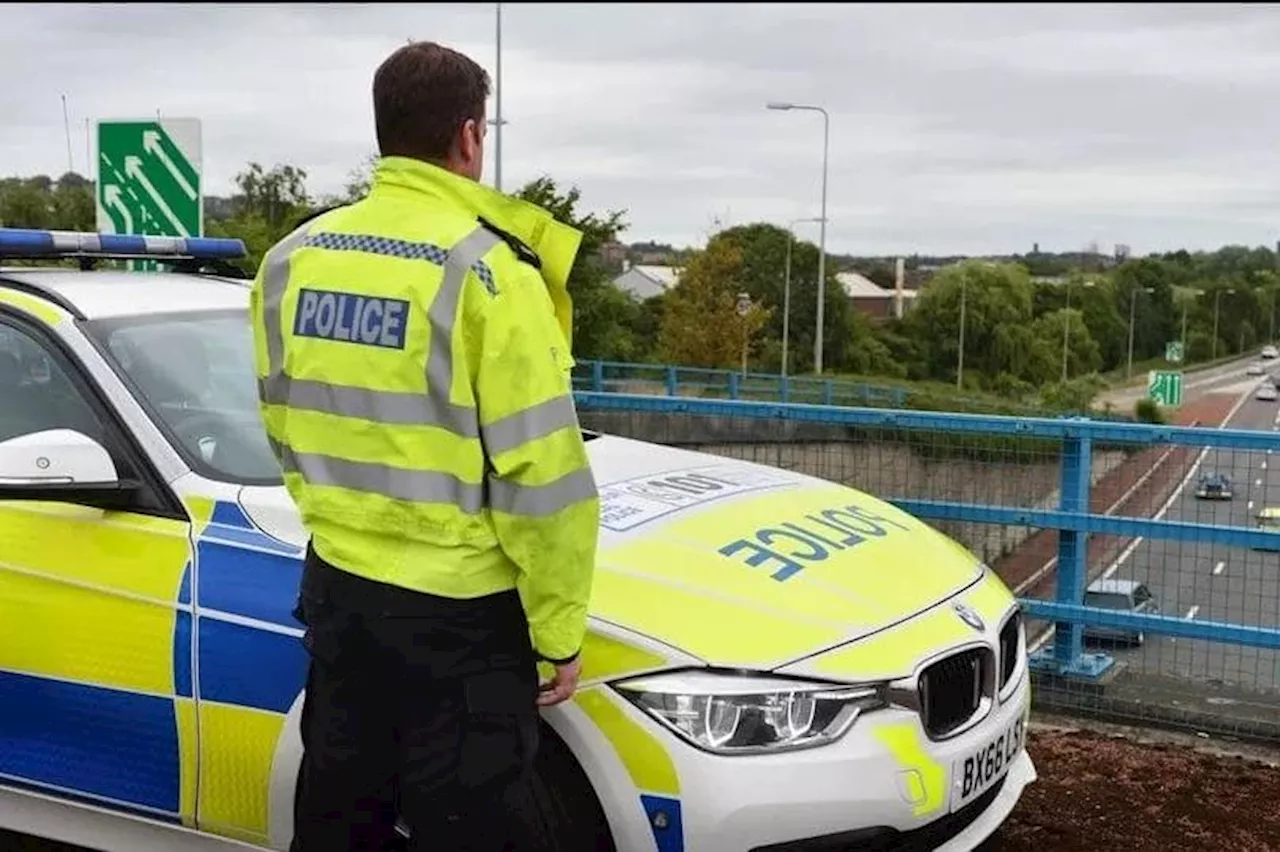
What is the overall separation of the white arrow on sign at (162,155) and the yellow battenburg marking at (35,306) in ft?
9.92

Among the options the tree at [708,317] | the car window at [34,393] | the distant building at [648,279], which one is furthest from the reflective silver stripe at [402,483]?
the distant building at [648,279]

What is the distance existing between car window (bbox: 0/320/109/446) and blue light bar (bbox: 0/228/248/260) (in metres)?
0.37

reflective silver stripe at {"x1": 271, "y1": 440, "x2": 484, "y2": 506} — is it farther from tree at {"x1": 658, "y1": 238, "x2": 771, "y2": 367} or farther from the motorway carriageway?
tree at {"x1": 658, "y1": 238, "x2": 771, "y2": 367}

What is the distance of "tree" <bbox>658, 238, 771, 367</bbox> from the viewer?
43812 mm

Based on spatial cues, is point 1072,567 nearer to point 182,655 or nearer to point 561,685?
point 561,685

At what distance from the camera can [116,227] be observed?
22.3 ft

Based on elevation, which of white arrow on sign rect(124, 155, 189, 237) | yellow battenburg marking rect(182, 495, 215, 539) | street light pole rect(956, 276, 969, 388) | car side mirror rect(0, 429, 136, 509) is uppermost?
white arrow on sign rect(124, 155, 189, 237)

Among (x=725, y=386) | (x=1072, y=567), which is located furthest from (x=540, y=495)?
(x=725, y=386)

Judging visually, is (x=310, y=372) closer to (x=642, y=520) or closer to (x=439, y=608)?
(x=439, y=608)

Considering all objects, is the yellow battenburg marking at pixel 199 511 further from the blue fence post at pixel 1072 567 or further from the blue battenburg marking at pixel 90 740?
the blue fence post at pixel 1072 567

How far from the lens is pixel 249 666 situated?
10.1 ft

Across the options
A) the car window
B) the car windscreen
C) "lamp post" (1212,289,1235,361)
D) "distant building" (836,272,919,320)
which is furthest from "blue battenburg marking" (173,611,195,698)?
"distant building" (836,272,919,320)

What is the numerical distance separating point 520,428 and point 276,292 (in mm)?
621

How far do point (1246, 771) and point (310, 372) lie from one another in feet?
12.9
